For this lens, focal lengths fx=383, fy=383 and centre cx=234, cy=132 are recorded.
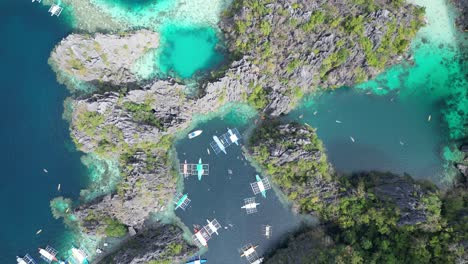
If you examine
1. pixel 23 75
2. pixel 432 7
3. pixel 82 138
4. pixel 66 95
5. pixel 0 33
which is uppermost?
pixel 0 33

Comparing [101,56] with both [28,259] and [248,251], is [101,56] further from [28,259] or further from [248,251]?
[248,251]

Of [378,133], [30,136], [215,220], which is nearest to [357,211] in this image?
[378,133]

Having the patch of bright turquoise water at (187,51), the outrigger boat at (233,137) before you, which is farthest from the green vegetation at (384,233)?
the patch of bright turquoise water at (187,51)

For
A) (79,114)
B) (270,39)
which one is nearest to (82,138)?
(79,114)

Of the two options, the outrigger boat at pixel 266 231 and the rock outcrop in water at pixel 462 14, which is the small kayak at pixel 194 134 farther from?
the rock outcrop in water at pixel 462 14

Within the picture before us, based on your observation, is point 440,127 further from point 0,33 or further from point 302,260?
point 0,33

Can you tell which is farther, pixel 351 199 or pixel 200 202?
pixel 200 202
